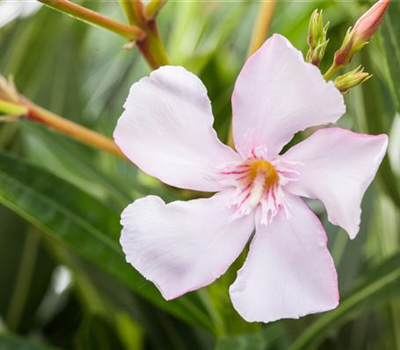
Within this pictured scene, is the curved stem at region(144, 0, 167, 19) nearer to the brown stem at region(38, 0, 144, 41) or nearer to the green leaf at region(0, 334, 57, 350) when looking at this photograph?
the brown stem at region(38, 0, 144, 41)

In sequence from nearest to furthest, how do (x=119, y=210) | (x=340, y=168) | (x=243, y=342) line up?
1. (x=340, y=168)
2. (x=243, y=342)
3. (x=119, y=210)

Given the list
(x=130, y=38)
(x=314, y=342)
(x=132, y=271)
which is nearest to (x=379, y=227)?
(x=314, y=342)

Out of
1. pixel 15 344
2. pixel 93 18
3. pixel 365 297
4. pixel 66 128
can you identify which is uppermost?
pixel 93 18

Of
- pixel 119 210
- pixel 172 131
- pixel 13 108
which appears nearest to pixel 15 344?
pixel 119 210

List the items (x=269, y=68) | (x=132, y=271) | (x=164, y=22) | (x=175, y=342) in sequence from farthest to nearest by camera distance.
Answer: (x=164, y=22) < (x=175, y=342) < (x=132, y=271) < (x=269, y=68)

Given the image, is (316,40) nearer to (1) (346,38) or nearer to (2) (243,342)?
(1) (346,38)

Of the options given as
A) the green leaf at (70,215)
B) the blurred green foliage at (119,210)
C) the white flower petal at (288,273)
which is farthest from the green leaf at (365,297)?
the white flower petal at (288,273)

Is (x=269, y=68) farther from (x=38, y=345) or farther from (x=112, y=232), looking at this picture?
(x=38, y=345)
